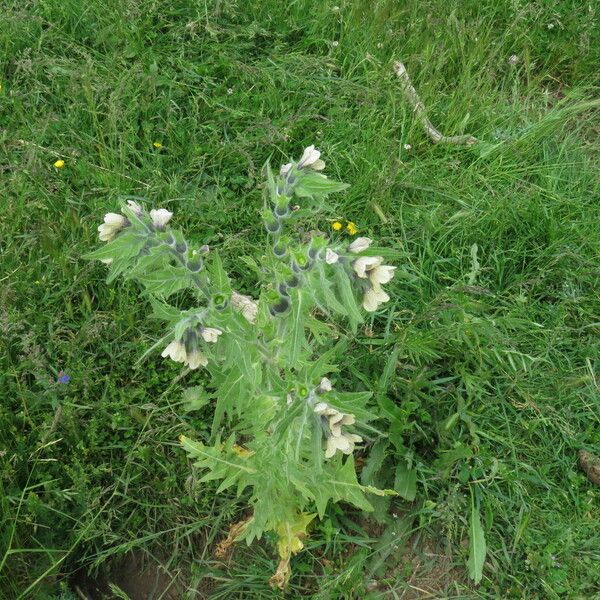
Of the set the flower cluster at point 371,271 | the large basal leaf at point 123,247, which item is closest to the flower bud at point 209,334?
the large basal leaf at point 123,247

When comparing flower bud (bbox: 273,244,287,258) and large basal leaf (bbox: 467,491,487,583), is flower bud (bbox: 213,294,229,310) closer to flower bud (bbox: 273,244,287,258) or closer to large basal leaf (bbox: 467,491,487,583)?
flower bud (bbox: 273,244,287,258)

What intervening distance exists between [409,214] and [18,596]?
2270 mm

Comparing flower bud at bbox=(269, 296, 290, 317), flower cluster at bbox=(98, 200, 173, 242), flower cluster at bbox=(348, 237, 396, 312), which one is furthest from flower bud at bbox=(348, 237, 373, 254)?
flower cluster at bbox=(98, 200, 173, 242)

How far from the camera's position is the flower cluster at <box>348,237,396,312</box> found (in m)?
1.66

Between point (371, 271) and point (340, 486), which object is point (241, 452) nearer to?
point (340, 486)

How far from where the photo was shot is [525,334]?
9.81 feet

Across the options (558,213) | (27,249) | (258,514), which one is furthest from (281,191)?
(558,213)

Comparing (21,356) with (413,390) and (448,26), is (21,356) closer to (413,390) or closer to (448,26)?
(413,390)

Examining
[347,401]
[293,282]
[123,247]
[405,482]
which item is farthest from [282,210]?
[405,482]

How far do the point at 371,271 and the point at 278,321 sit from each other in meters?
0.46

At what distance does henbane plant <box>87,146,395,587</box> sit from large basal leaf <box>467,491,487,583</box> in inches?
16.9

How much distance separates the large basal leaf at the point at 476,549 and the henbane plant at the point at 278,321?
1.41 ft

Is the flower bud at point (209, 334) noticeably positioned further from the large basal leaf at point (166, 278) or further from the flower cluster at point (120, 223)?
the flower cluster at point (120, 223)

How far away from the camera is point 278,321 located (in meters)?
2.06
